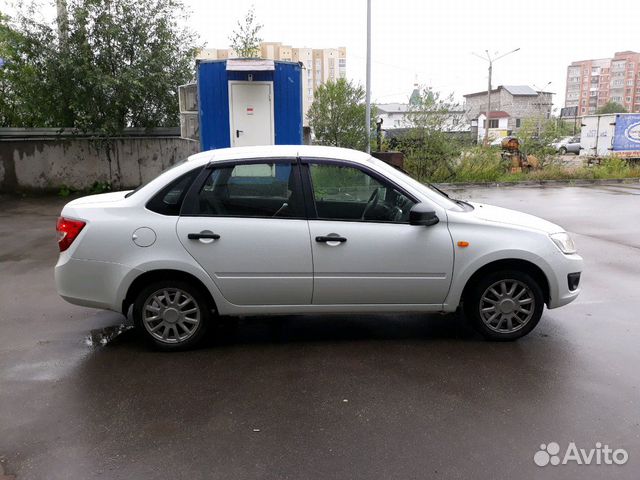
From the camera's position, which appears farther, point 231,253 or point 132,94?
point 132,94

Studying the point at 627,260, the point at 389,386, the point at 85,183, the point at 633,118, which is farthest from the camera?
the point at 633,118

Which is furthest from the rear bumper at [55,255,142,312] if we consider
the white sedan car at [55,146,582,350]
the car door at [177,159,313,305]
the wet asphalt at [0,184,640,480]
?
the car door at [177,159,313,305]

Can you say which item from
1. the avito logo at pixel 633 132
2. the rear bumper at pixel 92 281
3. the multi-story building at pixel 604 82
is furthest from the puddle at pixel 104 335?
the multi-story building at pixel 604 82

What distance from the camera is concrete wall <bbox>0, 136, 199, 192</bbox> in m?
14.6

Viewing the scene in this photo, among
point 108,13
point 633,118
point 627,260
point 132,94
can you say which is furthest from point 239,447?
point 633,118

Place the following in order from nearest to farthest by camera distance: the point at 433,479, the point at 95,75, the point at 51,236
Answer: the point at 433,479
the point at 51,236
the point at 95,75

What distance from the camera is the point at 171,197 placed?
452 centimetres

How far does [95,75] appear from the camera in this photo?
528 inches

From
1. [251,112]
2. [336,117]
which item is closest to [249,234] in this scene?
[251,112]

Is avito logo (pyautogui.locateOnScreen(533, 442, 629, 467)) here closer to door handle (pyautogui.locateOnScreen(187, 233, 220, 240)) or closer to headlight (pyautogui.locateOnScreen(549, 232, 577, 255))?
headlight (pyautogui.locateOnScreen(549, 232, 577, 255))

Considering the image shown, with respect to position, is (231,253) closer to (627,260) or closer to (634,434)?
(634,434)

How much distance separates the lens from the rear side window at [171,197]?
4.49 m

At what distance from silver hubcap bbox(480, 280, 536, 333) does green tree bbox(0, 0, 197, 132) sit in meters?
11.5

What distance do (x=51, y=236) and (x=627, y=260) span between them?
9441mm
